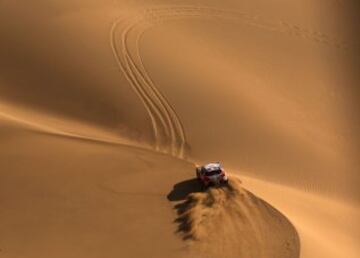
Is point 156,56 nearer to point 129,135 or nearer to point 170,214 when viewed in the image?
point 129,135

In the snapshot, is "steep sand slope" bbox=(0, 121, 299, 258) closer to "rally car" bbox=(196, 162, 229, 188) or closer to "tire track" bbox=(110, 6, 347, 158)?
"rally car" bbox=(196, 162, 229, 188)

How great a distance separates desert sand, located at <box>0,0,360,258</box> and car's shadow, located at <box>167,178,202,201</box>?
41 mm

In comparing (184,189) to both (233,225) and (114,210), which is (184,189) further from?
(233,225)

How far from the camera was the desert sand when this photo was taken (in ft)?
→ 36.9

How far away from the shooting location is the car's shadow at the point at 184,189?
39.6ft

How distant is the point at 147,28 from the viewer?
21.5 metres

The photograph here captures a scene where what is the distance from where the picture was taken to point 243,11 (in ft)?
77.2

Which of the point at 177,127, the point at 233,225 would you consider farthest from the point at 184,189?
the point at 177,127

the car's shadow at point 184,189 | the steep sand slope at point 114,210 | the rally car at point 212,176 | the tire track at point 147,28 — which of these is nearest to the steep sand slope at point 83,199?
the steep sand slope at point 114,210

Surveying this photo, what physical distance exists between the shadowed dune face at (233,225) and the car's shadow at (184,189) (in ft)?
0.11

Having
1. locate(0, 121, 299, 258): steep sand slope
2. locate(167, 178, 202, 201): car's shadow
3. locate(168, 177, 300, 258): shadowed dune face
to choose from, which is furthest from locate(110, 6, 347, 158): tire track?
locate(168, 177, 300, 258): shadowed dune face

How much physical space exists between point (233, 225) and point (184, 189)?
68.5 inches

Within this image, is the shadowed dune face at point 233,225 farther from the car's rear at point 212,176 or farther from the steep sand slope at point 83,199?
the steep sand slope at point 83,199

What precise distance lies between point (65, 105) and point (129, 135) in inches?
101
